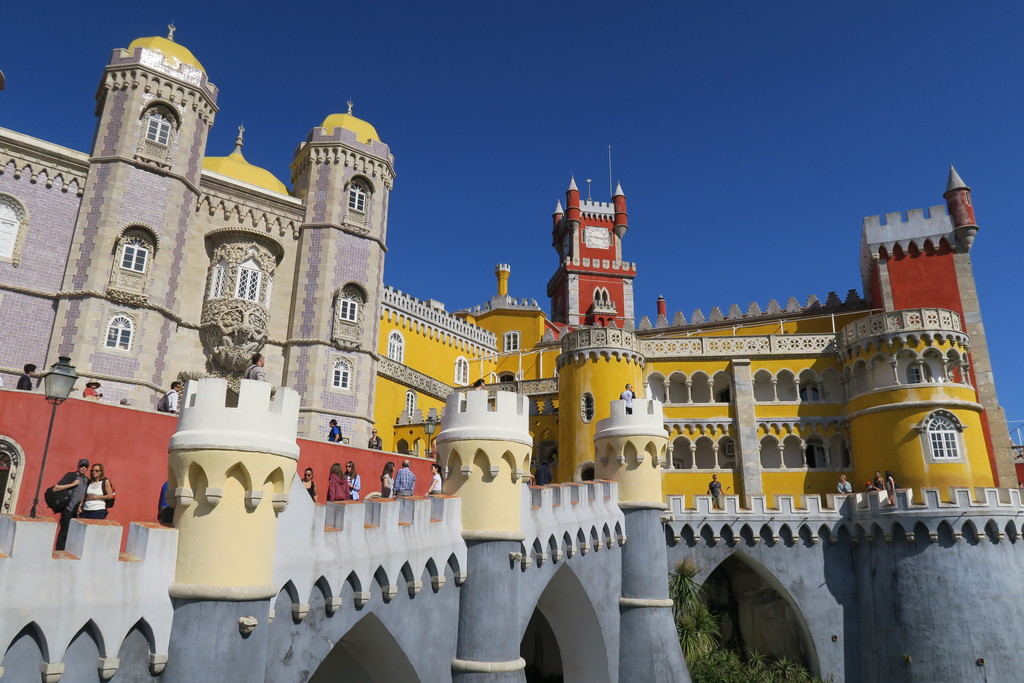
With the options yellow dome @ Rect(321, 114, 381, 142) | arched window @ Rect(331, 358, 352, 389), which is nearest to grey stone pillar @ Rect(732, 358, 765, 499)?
arched window @ Rect(331, 358, 352, 389)

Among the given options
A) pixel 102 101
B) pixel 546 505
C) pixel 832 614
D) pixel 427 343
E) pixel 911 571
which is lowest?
pixel 832 614

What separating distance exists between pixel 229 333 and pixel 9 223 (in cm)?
757

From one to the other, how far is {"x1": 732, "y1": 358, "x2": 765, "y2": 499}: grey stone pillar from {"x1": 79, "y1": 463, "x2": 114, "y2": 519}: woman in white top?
27767 millimetres

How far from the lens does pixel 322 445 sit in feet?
63.0

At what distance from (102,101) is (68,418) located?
1689cm

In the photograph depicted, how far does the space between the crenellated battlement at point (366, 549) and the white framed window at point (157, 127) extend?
66.3 ft

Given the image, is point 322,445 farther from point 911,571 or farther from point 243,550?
point 911,571

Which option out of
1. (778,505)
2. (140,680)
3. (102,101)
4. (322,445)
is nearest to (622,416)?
(322,445)

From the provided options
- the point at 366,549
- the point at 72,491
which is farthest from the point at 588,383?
the point at 72,491

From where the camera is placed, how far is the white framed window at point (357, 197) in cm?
2970

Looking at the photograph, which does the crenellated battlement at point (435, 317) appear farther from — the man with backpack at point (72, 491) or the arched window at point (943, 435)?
the man with backpack at point (72, 491)

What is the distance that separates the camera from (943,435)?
2945cm

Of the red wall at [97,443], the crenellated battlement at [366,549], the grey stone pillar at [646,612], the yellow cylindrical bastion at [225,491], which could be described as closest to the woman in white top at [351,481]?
the crenellated battlement at [366,549]

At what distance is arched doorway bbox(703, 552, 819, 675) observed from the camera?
27.1m
